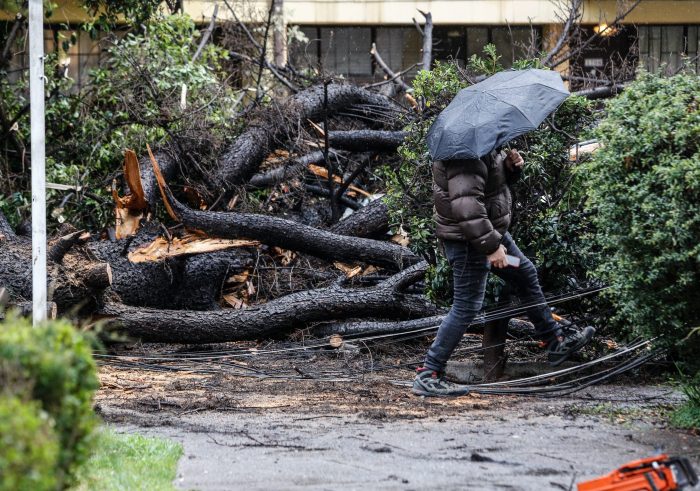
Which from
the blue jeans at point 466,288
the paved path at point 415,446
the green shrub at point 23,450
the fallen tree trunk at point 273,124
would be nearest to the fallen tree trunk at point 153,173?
the fallen tree trunk at point 273,124

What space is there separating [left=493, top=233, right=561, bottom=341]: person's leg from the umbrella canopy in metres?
0.91

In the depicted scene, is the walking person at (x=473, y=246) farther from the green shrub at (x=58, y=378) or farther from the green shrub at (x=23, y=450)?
the green shrub at (x=23, y=450)

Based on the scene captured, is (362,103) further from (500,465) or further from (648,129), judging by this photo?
(500,465)

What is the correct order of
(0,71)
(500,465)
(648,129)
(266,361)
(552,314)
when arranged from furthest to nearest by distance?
(0,71) → (266,361) → (552,314) → (648,129) → (500,465)

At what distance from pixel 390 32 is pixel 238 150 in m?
13.0

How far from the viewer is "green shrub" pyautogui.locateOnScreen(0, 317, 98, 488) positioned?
3.13 metres

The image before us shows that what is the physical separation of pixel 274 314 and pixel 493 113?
395cm

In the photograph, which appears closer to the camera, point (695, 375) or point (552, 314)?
point (695, 375)

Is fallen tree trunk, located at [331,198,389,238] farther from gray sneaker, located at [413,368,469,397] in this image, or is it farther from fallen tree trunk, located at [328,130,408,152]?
gray sneaker, located at [413,368,469,397]

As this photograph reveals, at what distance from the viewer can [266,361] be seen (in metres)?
9.67

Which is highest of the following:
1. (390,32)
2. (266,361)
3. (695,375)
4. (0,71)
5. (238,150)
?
(390,32)

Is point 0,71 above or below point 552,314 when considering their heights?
above

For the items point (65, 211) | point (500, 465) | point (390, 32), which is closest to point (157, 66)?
point (65, 211)

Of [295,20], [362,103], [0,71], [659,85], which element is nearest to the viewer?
[659,85]
